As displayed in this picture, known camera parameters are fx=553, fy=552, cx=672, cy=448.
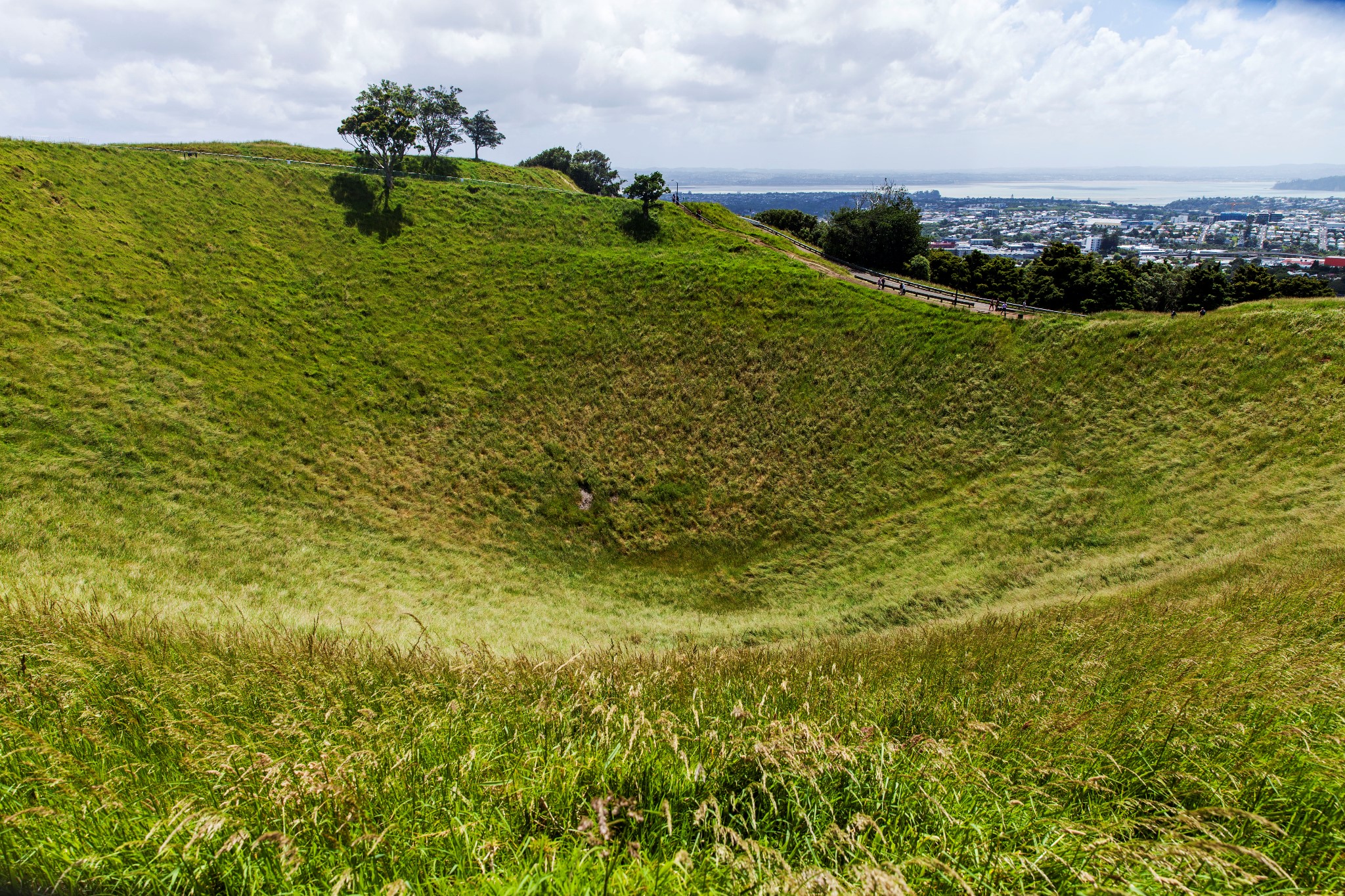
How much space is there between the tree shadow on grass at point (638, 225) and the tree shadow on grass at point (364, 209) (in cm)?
1528

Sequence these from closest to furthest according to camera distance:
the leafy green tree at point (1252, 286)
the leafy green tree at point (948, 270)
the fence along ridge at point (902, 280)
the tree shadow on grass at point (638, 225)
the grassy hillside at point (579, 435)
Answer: the grassy hillside at point (579, 435) < the fence along ridge at point (902, 280) < the leafy green tree at point (1252, 286) < the leafy green tree at point (948, 270) < the tree shadow on grass at point (638, 225)

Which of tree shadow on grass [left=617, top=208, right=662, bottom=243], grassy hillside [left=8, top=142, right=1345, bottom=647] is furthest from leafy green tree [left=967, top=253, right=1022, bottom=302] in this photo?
tree shadow on grass [left=617, top=208, right=662, bottom=243]

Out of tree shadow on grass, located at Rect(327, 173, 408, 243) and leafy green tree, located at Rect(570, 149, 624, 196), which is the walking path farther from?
leafy green tree, located at Rect(570, 149, 624, 196)

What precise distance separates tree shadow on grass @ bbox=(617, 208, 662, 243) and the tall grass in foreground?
36438 millimetres

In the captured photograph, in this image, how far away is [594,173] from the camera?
72750 mm

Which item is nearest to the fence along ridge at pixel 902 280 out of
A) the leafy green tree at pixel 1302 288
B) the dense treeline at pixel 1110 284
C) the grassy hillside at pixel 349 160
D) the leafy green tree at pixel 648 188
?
the dense treeline at pixel 1110 284

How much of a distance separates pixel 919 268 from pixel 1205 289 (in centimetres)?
1819

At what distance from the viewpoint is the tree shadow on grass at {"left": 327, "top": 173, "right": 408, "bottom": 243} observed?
37.5 meters

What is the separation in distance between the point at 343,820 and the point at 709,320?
97.2 feet

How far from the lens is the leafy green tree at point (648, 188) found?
38.9 metres

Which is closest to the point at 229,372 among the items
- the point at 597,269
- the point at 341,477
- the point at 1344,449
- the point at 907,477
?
the point at 341,477

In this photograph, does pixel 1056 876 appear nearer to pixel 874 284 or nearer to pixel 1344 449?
pixel 1344 449

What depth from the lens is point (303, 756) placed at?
4.21m

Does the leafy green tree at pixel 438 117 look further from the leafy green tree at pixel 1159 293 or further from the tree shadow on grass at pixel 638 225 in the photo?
the leafy green tree at pixel 1159 293
